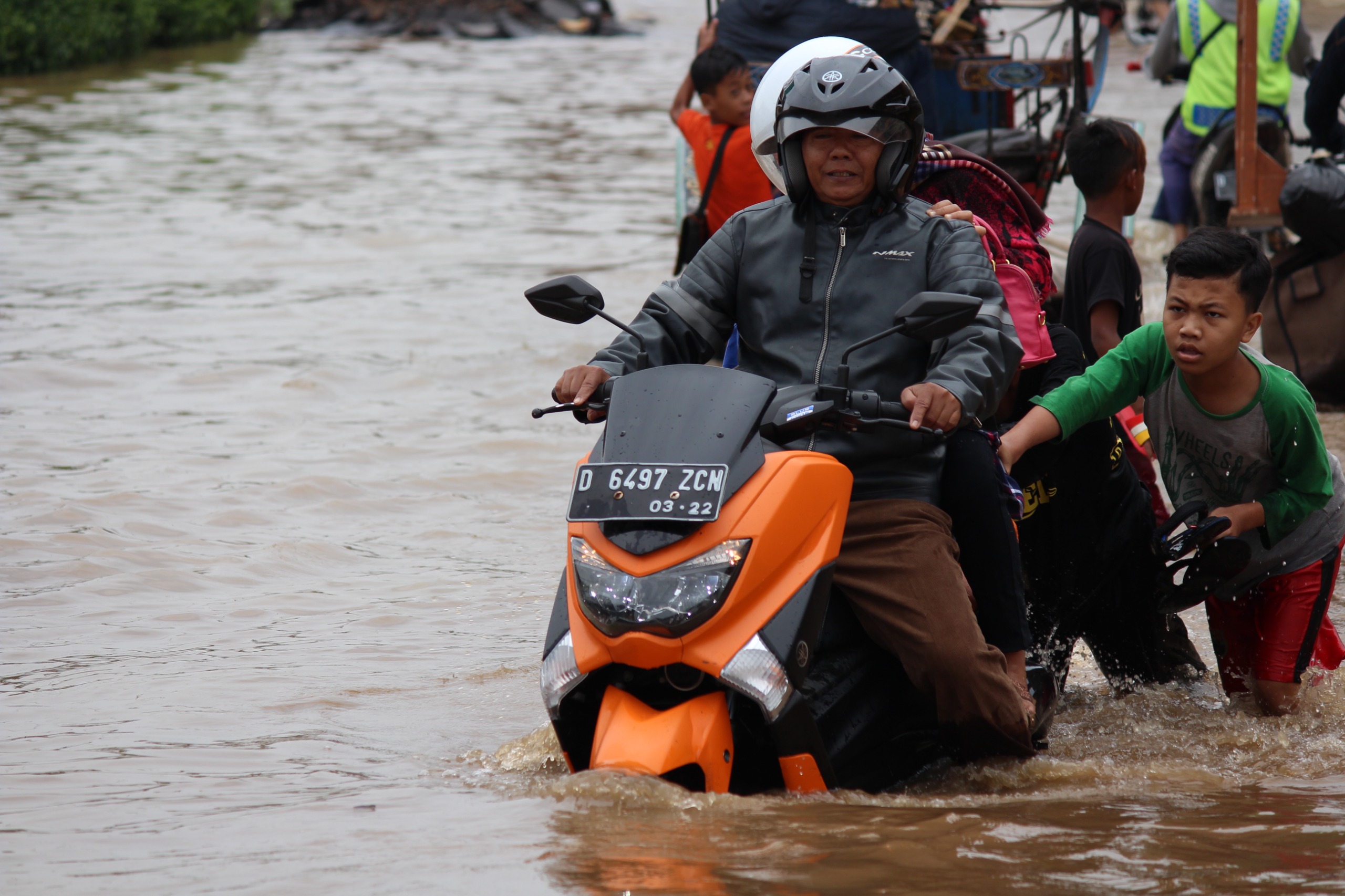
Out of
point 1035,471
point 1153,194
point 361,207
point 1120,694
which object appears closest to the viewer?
point 1035,471

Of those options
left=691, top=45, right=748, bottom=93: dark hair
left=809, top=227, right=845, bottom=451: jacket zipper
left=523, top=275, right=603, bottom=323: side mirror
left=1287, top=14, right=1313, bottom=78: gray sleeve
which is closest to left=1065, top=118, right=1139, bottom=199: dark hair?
left=809, top=227, right=845, bottom=451: jacket zipper

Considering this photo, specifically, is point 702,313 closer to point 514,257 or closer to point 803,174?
point 803,174

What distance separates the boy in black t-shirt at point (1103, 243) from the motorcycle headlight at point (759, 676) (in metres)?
2.17

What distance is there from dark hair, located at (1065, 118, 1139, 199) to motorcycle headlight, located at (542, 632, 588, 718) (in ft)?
8.76

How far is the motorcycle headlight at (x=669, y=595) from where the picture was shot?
2990 mm

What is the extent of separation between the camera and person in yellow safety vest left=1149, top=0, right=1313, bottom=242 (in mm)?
10086

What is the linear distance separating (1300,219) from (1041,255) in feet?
11.6

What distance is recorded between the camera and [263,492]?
674 centimetres

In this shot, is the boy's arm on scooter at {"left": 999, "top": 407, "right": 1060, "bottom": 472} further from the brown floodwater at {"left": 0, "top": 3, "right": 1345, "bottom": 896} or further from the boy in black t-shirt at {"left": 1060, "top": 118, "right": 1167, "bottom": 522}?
the boy in black t-shirt at {"left": 1060, "top": 118, "right": 1167, "bottom": 522}

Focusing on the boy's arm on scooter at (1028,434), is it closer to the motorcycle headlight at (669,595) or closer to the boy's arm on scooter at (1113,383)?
the boy's arm on scooter at (1113,383)

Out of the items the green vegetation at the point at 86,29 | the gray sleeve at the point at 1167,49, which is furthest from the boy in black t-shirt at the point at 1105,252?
the green vegetation at the point at 86,29

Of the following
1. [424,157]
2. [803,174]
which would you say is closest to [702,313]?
[803,174]

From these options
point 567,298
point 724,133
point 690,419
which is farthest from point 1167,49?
point 690,419

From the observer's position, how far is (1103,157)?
5.07m
